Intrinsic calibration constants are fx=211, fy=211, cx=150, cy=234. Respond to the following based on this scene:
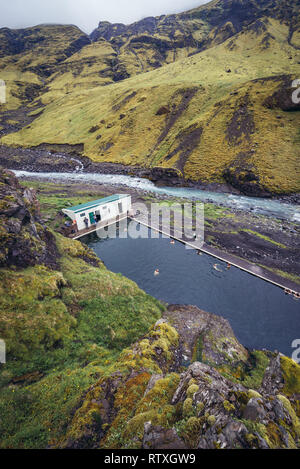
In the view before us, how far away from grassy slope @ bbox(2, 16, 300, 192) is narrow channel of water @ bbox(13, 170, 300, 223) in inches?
257

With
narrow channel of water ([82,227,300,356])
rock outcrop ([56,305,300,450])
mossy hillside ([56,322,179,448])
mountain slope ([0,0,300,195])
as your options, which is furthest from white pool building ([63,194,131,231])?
mountain slope ([0,0,300,195])

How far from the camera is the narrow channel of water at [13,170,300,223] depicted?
169ft

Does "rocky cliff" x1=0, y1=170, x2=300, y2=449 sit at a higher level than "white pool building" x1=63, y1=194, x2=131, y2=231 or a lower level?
lower

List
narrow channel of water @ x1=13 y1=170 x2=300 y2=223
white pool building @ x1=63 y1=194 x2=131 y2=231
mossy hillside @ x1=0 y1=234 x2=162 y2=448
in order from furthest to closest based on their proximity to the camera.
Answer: narrow channel of water @ x1=13 y1=170 x2=300 y2=223 < white pool building @ x1=63 y1=194 x2=131 y2=231 < mossy hillside @ x1=0 y1=234 x2=162 y2=448

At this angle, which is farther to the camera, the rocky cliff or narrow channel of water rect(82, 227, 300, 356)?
narrow channel of water rect(82, 227, 300, 356)

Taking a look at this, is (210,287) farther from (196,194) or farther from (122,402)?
(196,194)

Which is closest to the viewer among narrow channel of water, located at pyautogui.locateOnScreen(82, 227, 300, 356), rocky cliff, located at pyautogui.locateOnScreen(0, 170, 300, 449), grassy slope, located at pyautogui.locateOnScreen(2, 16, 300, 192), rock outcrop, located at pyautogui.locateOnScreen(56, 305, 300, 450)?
rock outcrop, located at pyautogui.locateOnScreen(56, 305, 300, 450)

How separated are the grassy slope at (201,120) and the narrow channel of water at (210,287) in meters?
39.1

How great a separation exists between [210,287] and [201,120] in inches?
2994

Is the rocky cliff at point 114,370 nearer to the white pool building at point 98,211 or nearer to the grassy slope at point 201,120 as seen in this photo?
the white pool building at point 98,211

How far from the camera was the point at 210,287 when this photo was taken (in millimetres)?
30859

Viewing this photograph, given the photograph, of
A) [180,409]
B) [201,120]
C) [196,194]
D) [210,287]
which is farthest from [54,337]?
Result: [201,120]

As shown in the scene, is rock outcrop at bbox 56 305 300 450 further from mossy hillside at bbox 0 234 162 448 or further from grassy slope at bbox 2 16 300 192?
grassy slope at bbox 2 16 300 192
